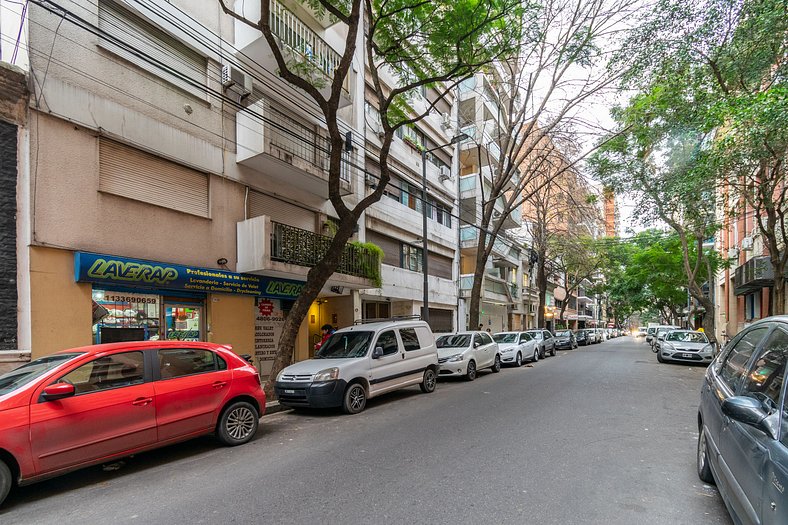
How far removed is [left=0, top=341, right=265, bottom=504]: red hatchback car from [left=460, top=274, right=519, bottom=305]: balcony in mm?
20979

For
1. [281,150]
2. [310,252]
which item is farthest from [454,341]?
[281,150]

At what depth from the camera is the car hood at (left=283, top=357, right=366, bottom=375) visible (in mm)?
8469

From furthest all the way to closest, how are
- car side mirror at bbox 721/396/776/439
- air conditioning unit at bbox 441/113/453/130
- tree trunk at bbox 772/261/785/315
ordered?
air conditioning unit at bbox 441/113/453/130
tree trunk at bbox 772/261/785/315
car side mirror at bbox 721/396/776/439

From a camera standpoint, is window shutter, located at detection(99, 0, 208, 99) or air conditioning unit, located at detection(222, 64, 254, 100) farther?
air conditioning unit, located at detection(222, 64, 254, 100)

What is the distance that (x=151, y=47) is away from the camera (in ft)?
34.9

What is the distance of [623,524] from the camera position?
3801 mm

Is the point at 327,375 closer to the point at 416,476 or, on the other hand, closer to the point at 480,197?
the point at 416,476

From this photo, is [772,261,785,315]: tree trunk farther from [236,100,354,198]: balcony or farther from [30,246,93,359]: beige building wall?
[30,246,93,359]: beige building wall

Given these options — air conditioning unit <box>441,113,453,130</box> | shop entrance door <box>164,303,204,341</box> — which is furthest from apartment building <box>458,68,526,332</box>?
shop entrance door <box>164,303,204,341</box>

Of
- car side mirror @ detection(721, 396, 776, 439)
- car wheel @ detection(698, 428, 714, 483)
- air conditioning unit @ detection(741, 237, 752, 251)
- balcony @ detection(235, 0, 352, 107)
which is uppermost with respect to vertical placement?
balcony @ detection(235, 0, 352, 107)

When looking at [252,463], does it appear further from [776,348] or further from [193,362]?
[776,348]

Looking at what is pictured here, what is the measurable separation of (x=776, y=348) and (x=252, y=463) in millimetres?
5316

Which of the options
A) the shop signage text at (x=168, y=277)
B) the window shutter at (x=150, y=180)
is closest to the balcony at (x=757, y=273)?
the shop signage text at (x=168, y=277)

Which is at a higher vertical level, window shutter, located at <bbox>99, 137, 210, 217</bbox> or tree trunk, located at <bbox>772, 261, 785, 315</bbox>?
window shutter, located at <bbox>99, 137, 210, 217</bbox>
